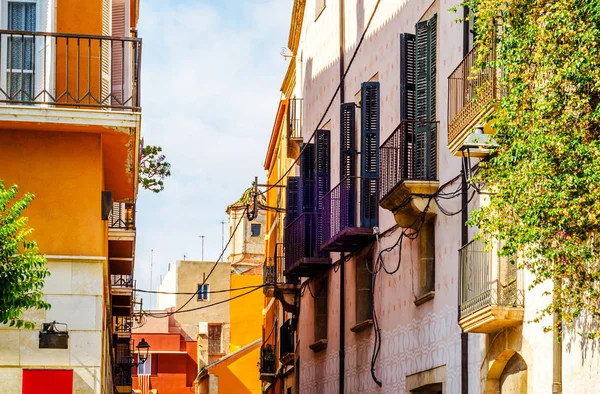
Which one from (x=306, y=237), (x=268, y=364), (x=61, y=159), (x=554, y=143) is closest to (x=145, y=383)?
(x=268, y=364)

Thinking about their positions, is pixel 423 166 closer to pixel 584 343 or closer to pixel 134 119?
pixel 134 119

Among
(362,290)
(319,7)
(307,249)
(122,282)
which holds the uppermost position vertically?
(319,7)

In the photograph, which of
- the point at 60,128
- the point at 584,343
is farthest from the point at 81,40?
the point at 584,343

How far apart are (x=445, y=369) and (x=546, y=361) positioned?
4518mm

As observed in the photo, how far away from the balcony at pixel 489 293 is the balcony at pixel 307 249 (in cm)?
1118

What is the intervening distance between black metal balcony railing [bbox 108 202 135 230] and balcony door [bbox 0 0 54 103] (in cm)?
966

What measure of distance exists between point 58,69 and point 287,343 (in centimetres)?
Answer: 1915

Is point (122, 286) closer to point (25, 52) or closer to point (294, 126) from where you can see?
point (294, 126)

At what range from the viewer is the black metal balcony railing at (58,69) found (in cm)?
1598

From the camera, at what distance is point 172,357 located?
74438mm

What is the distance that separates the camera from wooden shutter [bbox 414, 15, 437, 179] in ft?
64.7

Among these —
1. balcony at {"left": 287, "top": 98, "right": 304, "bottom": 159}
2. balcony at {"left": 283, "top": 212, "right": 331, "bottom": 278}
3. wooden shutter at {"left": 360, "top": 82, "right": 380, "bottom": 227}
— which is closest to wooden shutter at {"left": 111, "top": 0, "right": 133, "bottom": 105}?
wooden shutter at {"left": 360, "top": 82, "right": 380, "bottom": 227}

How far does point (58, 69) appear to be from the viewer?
642 inches

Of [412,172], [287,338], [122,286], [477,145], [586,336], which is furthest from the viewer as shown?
[287,338]
